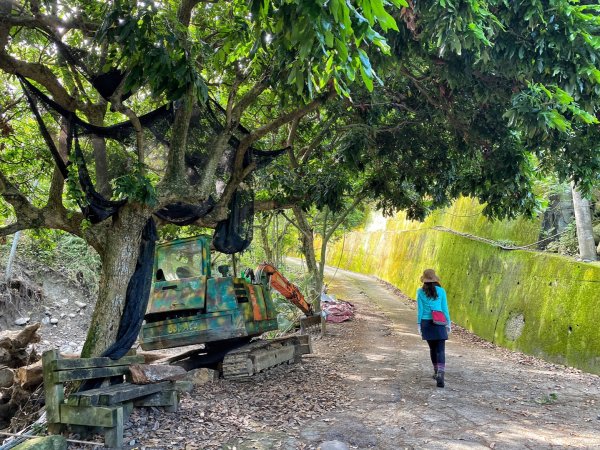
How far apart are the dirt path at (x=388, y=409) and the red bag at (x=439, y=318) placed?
0.99 metres

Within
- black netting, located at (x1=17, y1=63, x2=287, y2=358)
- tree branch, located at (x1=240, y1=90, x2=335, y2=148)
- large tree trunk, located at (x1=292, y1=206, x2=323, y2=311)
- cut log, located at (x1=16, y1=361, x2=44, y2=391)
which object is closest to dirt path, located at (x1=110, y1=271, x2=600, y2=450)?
black netting, located at (x1=17, y1=63, x2=287, y2=358)

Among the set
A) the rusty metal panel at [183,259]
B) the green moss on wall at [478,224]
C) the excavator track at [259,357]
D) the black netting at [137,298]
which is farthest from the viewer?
the green moss on wall at [478,224]

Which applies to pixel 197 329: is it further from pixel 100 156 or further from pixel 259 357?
pixel 100 156

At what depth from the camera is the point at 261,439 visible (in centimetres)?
493

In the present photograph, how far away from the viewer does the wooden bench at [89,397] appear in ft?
15.0

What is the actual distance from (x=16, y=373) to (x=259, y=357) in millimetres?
4039

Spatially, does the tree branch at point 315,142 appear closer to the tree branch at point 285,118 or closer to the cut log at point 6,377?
the tree branch at point 285,118

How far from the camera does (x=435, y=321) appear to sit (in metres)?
6.76

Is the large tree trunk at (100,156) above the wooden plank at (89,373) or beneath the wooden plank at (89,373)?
above

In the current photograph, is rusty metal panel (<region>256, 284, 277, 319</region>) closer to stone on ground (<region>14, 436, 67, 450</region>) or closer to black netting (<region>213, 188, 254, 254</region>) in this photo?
black netting (<region>213, 188, 254, 254</region>)

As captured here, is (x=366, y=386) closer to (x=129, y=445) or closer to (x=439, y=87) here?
(x=129, y=445)

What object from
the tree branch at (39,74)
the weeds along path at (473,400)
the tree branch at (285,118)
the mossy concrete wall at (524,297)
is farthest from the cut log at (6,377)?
the mossy concrete wall at (524,297)

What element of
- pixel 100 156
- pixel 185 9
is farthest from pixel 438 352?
pixel 185 9

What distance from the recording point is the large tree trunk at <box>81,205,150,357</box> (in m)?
5.80
